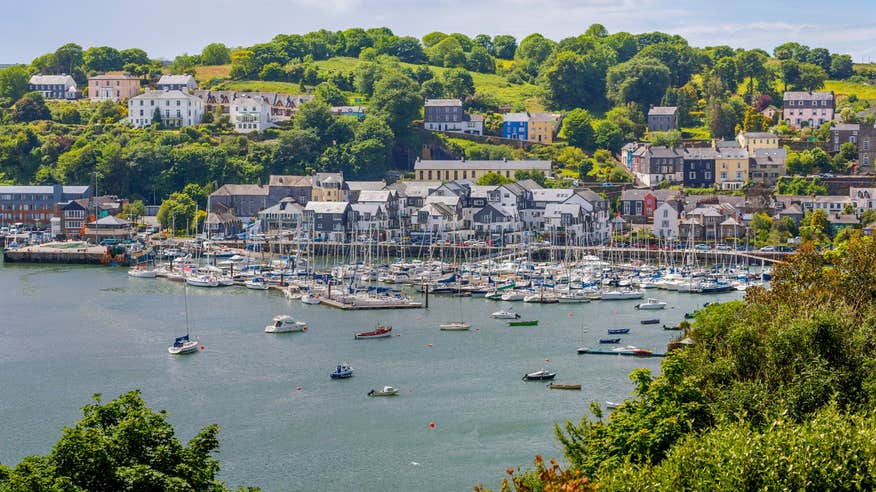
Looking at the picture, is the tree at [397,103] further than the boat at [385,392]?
Yes

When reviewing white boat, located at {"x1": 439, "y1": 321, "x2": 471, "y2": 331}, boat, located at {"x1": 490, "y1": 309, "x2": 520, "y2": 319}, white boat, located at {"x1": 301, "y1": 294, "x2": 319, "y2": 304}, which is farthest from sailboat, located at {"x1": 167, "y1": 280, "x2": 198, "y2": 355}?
boat, located at {"x1": 490, "y1": 309, "x2": 520, "y2": 319}

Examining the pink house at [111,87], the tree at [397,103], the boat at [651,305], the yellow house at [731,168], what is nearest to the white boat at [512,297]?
the boat at [651,305]

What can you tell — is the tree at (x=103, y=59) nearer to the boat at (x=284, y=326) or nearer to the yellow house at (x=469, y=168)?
the yellow house at (x=469, y=168)

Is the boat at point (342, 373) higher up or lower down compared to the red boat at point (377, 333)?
lower down

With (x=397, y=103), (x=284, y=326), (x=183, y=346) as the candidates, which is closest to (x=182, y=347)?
(x=183, y=346)

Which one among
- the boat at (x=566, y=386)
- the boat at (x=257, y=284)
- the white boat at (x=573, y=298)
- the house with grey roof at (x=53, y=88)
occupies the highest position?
the house with grey roof at (x=53, y=88)

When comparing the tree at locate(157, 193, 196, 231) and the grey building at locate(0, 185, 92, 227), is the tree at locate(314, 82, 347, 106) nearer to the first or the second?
the tree at locate(157, 193, 196, 231)

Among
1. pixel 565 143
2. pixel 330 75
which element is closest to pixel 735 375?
pixel 565 143
